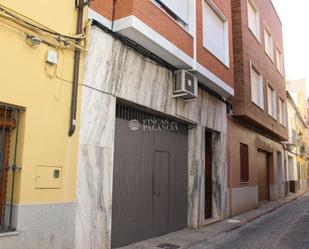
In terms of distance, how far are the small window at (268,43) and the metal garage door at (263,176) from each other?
531 cm

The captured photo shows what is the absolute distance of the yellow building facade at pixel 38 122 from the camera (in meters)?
4.66

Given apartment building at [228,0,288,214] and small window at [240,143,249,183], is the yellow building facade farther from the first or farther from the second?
small window at [240,143,249,183]

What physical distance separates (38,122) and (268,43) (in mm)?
16024

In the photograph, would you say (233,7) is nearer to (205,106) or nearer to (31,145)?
(205,106)

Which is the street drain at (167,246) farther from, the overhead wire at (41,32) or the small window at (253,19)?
the small window at (253,19)

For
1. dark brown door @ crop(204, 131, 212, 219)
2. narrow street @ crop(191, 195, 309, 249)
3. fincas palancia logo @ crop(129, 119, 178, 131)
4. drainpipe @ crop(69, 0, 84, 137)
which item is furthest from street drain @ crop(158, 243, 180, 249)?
dark brown door @ crop(204, 131, 212, 219)

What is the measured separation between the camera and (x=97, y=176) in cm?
591

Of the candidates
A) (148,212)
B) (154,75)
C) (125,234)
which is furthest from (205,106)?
(125,234)

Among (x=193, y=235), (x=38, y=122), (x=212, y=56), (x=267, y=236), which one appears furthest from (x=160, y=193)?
(x=212, y=56)

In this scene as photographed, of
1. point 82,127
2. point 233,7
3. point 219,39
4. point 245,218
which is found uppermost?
point 233,7

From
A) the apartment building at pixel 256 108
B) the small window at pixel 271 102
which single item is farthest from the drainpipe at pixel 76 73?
the small window at pixel 271 102

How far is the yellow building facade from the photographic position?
466 cm

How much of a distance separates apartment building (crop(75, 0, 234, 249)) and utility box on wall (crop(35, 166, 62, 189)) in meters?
0.44

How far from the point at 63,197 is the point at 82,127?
3.83 feet
